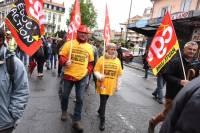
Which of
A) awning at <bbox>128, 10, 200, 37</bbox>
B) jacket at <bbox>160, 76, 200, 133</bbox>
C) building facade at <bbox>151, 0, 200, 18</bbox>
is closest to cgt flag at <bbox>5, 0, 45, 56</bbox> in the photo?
jacket at <bbox>160, 76, 200, 133</bbox>

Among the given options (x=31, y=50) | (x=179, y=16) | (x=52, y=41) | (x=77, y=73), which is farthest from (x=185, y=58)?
(x=179, y=16)

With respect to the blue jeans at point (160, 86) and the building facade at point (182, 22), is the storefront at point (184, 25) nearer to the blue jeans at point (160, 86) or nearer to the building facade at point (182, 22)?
the building facade at point (182, 22)

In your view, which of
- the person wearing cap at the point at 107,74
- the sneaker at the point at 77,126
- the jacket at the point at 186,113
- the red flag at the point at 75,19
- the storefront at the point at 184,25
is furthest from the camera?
the storefront at the point at 184,25

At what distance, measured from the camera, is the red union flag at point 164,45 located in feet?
16.5

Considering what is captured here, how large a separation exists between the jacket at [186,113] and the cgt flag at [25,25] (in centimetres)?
375

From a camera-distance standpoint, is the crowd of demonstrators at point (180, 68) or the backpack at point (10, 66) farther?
the crowd of demonstrators at point (180, 68)

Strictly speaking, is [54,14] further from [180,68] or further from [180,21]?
[180,68]

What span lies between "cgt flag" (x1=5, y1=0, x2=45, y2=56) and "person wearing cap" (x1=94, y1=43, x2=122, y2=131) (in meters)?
1.19

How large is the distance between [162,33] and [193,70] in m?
0.81

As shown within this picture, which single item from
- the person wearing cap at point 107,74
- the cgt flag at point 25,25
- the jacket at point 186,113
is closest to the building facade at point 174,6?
the person wearing cap at point 107,74

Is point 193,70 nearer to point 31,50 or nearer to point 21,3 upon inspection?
point 31,50

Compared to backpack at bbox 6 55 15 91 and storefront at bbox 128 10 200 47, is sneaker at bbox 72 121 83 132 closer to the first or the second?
backpack at bbox 6 55 15 91

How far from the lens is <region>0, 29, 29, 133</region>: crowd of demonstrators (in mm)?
2967

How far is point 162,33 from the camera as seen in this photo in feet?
16.9
